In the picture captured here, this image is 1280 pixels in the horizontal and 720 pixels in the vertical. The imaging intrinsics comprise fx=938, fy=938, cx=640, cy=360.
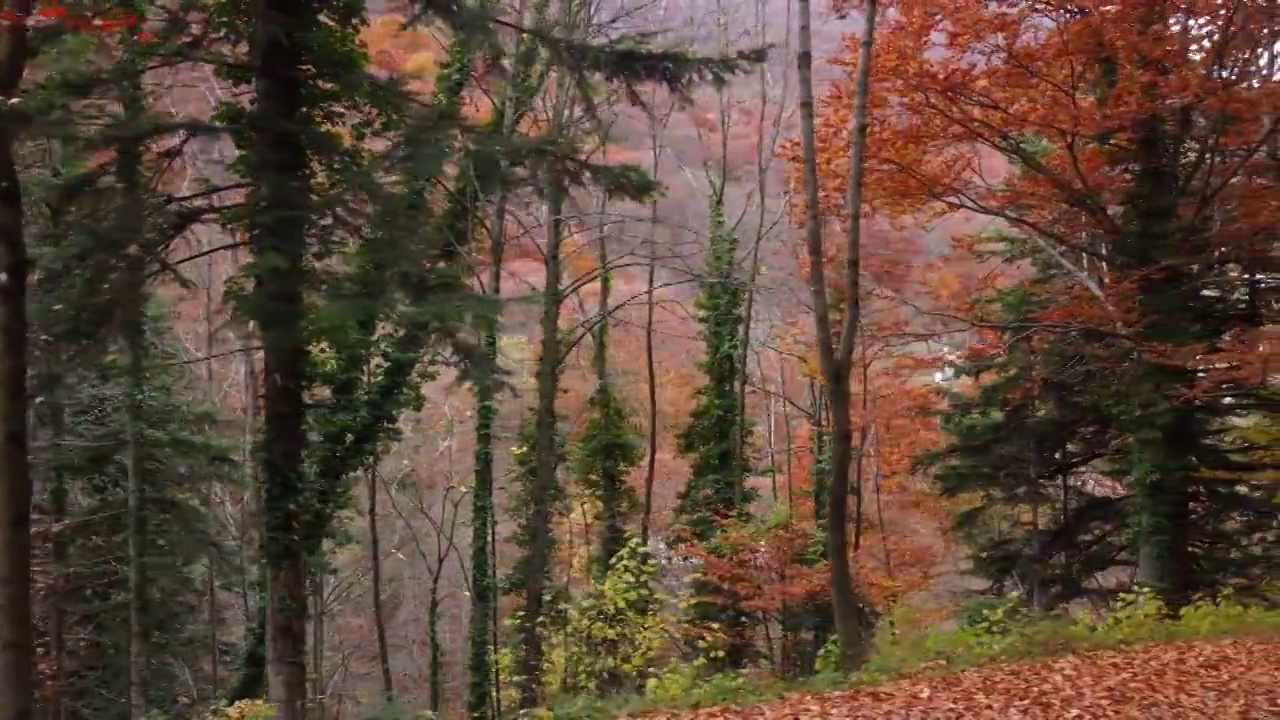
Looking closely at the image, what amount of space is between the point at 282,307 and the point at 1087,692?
22.0 feet

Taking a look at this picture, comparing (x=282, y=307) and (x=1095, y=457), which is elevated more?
(x=282, y=307)

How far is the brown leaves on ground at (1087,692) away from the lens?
6.53m

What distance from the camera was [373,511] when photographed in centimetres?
1888

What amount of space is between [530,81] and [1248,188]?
9309mm

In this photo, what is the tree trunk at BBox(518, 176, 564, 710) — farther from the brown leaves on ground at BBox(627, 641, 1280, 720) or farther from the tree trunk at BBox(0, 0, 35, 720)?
the tree trunk at BBox(0, 0, 35, 720)

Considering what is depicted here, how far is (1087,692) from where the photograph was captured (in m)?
7.07

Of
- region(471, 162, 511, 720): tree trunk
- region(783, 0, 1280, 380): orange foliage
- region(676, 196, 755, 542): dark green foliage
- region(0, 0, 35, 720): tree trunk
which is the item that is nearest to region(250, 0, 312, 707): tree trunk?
region(0, 0, 35, 720): tree trunk

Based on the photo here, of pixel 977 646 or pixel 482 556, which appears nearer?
pixel 977 646

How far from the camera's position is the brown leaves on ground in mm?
6531

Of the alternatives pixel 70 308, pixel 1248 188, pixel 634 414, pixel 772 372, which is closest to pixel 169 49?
pixel 70 308

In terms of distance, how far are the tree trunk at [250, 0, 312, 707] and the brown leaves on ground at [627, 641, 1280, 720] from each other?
3179 millimetres

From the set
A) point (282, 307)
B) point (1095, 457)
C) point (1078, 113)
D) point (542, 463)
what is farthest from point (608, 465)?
point (282, 307)

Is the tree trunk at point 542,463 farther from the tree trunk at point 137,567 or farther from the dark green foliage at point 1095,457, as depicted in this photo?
the dark green foliage at point 1095,457

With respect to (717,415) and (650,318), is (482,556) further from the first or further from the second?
(717,415)
